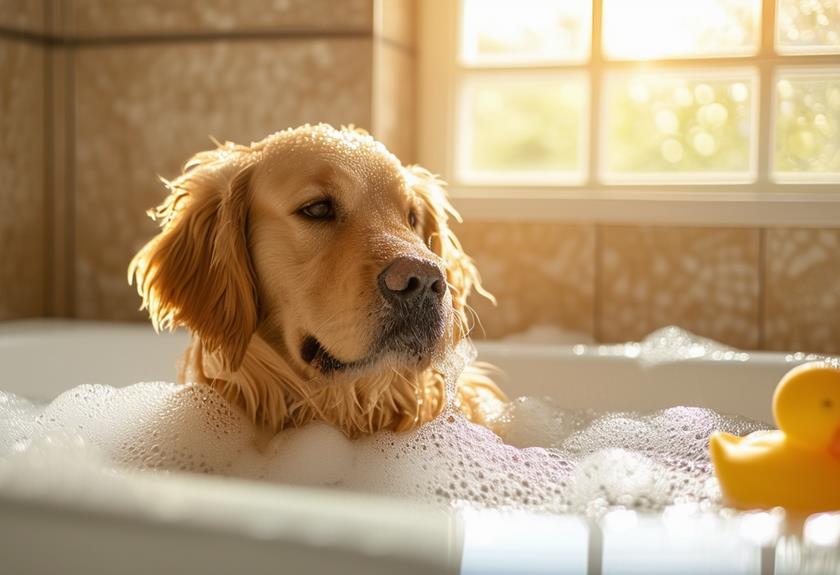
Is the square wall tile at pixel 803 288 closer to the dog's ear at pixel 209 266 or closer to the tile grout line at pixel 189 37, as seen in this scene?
the tile grout line at pixel 189 37

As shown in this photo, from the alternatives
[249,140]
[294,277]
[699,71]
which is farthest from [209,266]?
[699,71]

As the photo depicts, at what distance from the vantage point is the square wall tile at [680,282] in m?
2.86

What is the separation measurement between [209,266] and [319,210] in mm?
235

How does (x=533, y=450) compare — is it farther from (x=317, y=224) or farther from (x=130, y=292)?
(x=130, y=292)

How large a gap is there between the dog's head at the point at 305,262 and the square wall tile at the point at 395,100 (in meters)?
1.13

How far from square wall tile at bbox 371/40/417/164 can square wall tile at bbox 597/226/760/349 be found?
74cm

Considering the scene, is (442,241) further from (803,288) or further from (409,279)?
(803,288)

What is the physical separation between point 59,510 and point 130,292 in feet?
7.72

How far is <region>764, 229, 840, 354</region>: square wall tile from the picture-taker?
280cm

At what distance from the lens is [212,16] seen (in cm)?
312

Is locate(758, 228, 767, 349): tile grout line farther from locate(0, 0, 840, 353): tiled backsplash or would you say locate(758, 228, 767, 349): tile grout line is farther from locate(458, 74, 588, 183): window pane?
locate(458, 74, 588, 183): window pane

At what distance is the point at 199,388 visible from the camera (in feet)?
5.91

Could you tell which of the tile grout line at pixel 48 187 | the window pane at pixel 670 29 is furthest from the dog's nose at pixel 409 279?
the tile grout line at pixel 48 187

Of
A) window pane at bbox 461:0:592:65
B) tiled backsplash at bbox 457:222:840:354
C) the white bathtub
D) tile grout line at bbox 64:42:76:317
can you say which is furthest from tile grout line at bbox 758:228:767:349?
window pane at bbox 461:0:592:65
